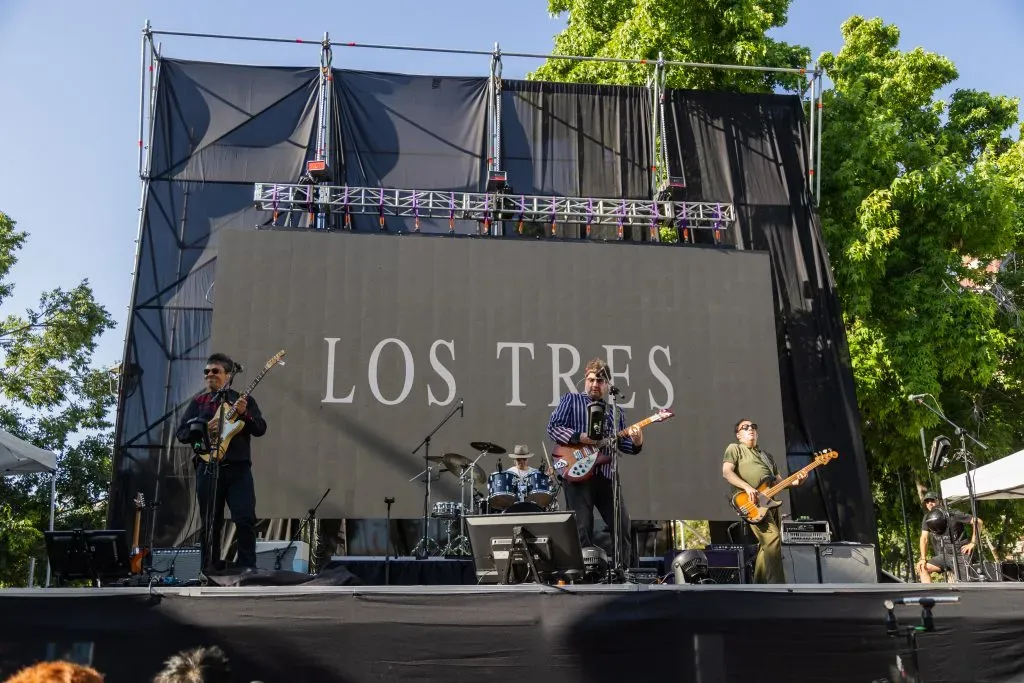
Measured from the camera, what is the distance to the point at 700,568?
7.34 meters

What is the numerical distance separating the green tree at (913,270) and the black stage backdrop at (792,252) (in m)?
1.21

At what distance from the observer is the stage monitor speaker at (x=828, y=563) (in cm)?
831

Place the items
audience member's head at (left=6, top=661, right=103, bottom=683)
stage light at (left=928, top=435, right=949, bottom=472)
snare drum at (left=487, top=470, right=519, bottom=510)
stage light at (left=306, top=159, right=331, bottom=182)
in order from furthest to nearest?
stage light at (left=306, top=159, right=331, bottom=182) < snare drum at (left=487, top=470, right=519, bottom=510) < stage light at (left=928, top=435, right=949, bottom=472) < audience member's head at (left=6, top=661, right=103, bottom=683)

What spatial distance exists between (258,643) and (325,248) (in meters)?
7.27

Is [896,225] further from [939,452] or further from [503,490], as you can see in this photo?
[503,490]

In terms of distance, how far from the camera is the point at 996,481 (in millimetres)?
11391

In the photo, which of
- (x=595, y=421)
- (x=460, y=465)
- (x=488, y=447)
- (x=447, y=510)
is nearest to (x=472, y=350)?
(x=488, y=447)

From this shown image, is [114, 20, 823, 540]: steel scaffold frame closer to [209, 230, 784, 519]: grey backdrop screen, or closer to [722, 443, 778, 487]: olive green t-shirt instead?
[209, 230, 784, 519]: grey backdrop screen

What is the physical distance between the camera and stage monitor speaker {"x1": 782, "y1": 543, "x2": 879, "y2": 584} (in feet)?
27.3

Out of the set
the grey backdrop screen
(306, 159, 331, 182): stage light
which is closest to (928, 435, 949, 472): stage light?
the grey backdrop screen

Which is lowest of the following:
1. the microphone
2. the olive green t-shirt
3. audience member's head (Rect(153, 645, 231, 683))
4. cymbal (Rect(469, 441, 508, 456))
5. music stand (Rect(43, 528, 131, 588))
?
audience member's head (Rect(153, 645, 231, 683))

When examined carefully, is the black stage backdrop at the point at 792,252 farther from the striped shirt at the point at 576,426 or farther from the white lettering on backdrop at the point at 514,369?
the striped shirt at the point at 576,426

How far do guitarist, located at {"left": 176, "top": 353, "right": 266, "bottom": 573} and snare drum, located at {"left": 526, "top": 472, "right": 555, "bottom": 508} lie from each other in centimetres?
323

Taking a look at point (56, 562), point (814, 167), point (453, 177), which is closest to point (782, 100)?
point (814, 167)
